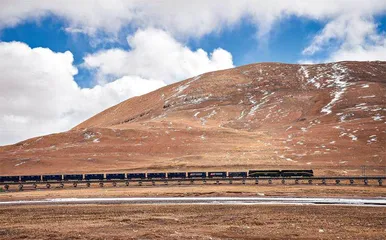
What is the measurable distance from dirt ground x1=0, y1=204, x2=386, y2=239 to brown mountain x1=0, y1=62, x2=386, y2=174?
1798 inches

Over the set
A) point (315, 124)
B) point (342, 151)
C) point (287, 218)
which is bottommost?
point (287, 218)

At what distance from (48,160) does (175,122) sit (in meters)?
54.9

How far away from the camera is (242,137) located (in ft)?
374

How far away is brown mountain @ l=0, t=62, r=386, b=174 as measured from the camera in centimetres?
8544

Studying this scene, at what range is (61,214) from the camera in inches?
1033

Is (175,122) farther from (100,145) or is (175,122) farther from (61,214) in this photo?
(61,214)

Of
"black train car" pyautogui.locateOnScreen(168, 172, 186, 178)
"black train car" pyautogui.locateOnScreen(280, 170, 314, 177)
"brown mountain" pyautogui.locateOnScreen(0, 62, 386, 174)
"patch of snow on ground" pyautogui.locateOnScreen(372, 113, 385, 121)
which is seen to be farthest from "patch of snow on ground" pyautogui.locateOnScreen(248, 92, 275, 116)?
"black train car" pyautogui.locateOnScreen(168, 172, 186, 178)

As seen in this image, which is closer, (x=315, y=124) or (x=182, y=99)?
(x=315, y=124)

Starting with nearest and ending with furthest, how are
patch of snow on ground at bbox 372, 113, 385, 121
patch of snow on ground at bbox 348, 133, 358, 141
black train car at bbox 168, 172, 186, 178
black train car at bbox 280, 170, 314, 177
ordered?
black train car at bbox 280, 170, 314, 177 → black train car at bbox 168, 172, 186, 178 → patch of snow on ground at bbox 348, 133, 358, 141 → patch of snow on ground at bbox 372, 113, 385, 121

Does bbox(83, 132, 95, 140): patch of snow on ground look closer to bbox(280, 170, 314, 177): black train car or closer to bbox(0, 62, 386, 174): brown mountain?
bbox(0, 62, 386, 174): brown mountain

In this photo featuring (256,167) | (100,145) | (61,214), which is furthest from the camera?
(100,145)

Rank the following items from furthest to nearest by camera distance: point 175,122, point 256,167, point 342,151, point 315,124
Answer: point 175,122, point 315,124, point 342,151, point 256,167

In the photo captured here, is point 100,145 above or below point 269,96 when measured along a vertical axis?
below

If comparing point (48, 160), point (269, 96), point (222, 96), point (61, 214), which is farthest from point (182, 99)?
point (61, 214)
